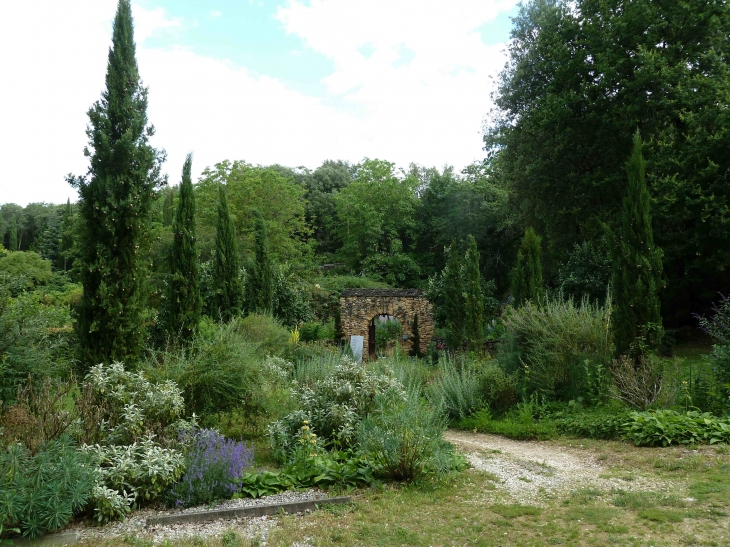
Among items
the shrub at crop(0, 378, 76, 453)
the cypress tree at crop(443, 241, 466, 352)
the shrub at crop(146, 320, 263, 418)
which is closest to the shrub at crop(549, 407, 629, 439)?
the shrub at crop(146, 320, 263, 418)

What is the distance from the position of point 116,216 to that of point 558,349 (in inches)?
291

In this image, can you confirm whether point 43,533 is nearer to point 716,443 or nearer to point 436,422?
point 436,422

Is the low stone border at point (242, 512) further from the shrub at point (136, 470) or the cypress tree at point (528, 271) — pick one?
the cypress tree at point (528, 271)

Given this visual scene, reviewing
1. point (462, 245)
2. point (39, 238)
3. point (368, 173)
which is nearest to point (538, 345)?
point (462, 245)

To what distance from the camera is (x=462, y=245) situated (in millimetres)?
27812

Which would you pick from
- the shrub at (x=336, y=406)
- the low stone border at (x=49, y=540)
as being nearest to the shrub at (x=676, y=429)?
the shrub at (x=336, y=406)

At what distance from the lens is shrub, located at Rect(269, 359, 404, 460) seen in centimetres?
566

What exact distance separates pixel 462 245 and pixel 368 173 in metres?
9.09

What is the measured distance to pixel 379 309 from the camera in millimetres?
20656

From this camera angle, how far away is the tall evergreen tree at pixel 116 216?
Result: 23.7ft

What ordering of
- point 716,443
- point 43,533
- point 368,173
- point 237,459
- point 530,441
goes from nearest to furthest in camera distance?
1. point 43,533
2. point 237,459
3. point 716,443
4. point 530,441
5. point 368,173

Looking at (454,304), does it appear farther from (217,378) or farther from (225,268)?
(217,378)

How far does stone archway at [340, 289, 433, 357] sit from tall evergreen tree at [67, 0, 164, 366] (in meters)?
13.2

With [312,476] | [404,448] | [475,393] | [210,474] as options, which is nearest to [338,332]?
[475,393]
